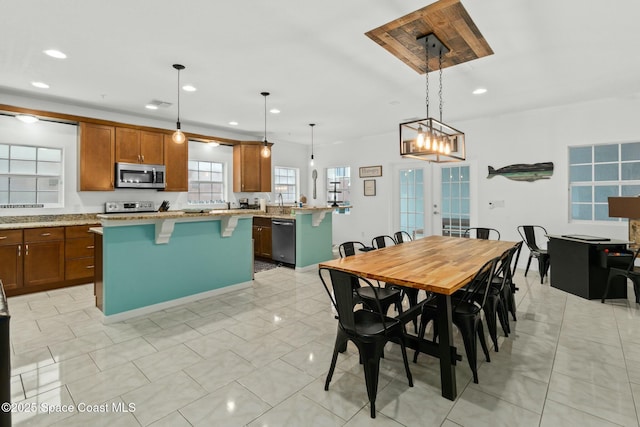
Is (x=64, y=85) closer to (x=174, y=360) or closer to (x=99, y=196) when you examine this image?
(x=99, y=196)

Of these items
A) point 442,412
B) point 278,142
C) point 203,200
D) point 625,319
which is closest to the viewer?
point 442,412

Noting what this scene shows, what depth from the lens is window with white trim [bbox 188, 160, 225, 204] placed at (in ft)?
21.9

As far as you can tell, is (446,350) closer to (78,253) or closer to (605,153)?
(605,153)

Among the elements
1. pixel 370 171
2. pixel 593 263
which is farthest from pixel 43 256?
pixel 593 263

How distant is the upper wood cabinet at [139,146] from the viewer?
532 centimetres

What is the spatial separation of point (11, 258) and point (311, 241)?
412 centimetres

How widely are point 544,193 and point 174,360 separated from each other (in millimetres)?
5844

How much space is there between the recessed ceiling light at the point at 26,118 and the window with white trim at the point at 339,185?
19.1ft

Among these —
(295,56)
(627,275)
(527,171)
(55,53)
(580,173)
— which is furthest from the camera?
(527,171)

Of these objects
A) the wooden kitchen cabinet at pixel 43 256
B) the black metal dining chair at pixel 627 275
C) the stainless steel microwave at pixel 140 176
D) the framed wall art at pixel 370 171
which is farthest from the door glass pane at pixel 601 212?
the wooden kitchen cabinet at pixel 43 256

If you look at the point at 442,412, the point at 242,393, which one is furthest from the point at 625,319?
the point at 242,393

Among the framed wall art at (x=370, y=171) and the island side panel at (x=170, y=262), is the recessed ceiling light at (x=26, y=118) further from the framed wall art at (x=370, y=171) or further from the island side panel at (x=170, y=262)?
the framed wall art at (x=370, y=171)

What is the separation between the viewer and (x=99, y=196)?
5.36m

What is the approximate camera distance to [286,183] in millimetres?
8516
